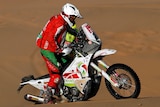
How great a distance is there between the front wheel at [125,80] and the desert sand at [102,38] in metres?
0.41

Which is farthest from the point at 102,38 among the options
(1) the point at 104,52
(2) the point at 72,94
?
(1) the point at 104,52

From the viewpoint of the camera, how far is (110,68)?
23.5ft

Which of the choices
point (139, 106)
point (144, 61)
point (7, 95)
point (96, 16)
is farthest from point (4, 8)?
point (139, 106)

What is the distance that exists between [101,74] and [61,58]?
885mm

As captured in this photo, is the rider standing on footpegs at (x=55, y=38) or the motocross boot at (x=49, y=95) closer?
the rider standing on footpegs at (x=55, y=38)

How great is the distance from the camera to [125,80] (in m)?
7.08

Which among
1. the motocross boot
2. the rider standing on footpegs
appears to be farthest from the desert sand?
the rider standing on footpegs

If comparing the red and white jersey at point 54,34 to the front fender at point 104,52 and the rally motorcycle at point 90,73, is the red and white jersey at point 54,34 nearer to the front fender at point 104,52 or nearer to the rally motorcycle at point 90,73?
the rally motorcycle at point 90,73

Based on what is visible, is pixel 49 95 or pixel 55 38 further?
pixel 49 95

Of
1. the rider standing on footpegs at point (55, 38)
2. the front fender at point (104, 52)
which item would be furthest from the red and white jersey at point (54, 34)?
the front fender at point (104, 52)

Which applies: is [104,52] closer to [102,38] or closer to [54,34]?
[54,34]

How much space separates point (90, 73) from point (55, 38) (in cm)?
79

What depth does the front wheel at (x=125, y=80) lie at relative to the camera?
22.9ft

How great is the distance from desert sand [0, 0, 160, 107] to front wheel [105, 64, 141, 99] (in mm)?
414
